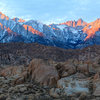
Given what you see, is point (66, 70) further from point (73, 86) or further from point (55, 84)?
point (73, 86)

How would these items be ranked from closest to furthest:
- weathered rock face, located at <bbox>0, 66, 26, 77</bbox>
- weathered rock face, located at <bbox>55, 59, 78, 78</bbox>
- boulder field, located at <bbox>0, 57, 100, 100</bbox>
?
boulder field, located at <bbox>0, 57, 100, 100</bbox> < weathered rock face, located at <bbox>55, 59, 78, 78</bbox> < weathered rock face, located at <bbox>0, 66, 26, 77</bbox>

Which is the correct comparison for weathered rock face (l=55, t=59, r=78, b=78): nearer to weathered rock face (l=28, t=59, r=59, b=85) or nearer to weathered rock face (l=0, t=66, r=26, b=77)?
weathered rock face (l=28, t=59, r=59, b=85)

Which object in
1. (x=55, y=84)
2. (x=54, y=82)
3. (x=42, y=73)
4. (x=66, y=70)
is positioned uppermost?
(x=66, y=70)

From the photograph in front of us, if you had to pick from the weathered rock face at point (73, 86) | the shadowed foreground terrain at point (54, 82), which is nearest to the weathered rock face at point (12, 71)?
the shadowed foreground terrain at point (54, 82)

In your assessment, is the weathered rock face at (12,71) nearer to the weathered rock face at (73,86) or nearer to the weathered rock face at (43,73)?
the weathered rock face at (43,73)

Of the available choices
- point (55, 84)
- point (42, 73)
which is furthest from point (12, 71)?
point (55, 84)

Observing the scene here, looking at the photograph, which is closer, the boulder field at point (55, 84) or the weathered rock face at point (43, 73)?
the boulder field at point (55, 84)

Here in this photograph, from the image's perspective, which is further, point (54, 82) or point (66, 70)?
point (66, 70)

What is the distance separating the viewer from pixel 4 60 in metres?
61.7

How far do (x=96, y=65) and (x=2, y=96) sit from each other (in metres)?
6.89

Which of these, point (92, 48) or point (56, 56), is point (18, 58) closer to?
point (56, 56)

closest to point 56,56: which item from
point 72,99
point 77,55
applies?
point 77,55

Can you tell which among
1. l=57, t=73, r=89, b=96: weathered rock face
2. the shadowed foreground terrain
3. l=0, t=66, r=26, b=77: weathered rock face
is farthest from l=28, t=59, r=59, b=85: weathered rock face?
l=0, t=66, r=26, b=77: weathered rock face

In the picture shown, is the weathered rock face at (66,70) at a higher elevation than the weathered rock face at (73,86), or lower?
higher
